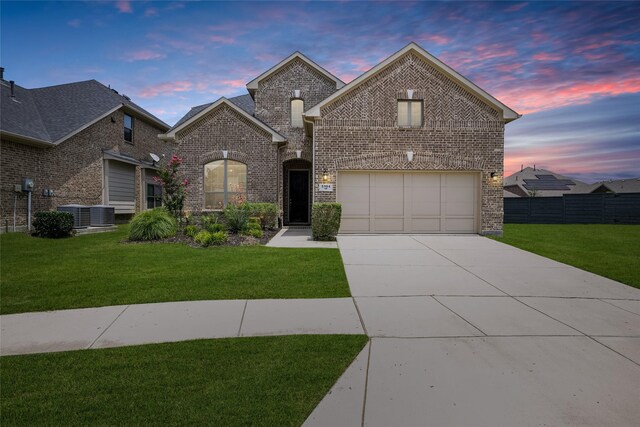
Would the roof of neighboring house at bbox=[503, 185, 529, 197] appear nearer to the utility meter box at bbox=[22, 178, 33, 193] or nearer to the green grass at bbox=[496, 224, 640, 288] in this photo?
the green grass at bbox=[496, 224, 640, 288]

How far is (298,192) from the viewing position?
18.4m

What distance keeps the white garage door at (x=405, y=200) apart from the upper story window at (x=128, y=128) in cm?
1559

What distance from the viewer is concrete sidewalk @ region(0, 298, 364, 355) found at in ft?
13.7

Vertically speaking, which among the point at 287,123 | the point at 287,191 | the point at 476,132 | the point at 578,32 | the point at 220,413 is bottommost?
the point at 220,413

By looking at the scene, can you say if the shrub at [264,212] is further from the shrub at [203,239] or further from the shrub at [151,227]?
the shrub at [203,239]

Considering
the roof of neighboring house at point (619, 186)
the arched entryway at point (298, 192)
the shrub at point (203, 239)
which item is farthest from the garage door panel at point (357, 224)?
the roof of neighboring house at point (619, 186)

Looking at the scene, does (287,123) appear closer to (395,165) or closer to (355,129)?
(355,129)

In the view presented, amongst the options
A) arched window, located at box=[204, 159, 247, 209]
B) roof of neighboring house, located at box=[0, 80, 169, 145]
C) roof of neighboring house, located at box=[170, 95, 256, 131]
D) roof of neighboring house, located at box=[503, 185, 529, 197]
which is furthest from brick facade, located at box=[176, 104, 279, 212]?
roof of neighboring house, located at box=[503, 185, 529, 197]

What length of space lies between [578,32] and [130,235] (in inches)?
634

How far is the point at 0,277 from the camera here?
7.23m

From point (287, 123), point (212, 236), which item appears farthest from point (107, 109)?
point (212, 236)

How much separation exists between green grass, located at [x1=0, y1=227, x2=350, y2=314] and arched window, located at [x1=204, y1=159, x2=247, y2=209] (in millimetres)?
5154

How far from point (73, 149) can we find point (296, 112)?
36.9 feet

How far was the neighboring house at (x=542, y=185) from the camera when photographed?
40.6 m
